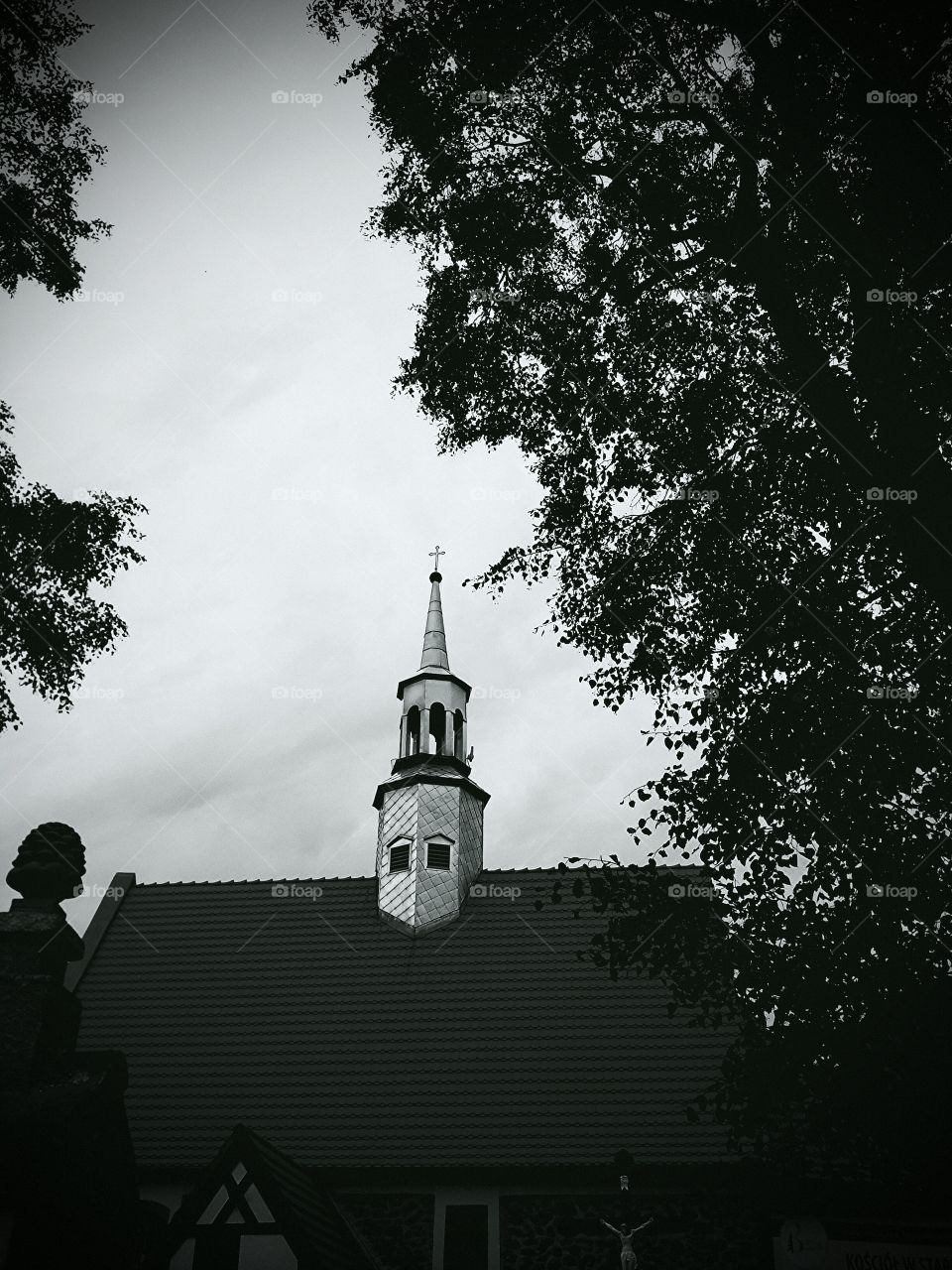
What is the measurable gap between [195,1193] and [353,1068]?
14.5ft

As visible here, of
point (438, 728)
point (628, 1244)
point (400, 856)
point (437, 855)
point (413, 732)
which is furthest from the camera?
point (413, 732)

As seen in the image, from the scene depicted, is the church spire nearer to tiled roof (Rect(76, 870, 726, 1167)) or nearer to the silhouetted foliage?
tiled roof (Rect(76, 870, 726, 1167))

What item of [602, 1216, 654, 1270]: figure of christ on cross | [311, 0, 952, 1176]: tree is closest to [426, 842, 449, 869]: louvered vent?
[602, 1216, 654, 1270]: figure of christ on cross

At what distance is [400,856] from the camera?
20.1 meters

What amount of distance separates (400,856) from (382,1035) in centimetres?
421

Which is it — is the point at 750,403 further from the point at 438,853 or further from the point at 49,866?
the point at 438,853

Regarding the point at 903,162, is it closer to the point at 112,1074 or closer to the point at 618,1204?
the point at 112,1074

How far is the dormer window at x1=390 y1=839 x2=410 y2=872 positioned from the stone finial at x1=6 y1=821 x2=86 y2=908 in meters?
12.7

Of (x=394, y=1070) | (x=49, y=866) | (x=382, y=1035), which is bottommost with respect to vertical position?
(x=49, y=866)

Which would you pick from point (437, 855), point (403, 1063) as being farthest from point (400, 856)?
point (403, 1063)

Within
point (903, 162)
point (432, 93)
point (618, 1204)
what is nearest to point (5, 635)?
point (432, 93)

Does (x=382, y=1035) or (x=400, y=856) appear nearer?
(x=382, y=1035)

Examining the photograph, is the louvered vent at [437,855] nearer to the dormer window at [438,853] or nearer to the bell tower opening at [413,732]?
the dormer window at [438,853]

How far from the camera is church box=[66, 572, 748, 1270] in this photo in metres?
13.8
